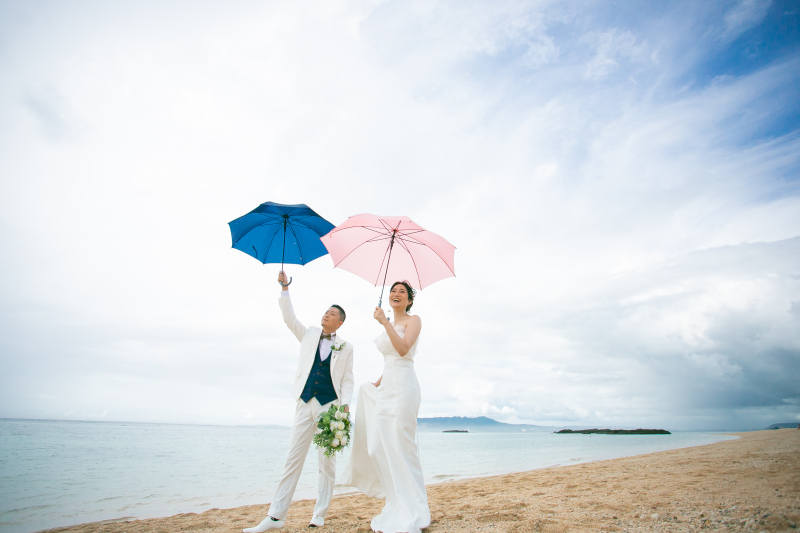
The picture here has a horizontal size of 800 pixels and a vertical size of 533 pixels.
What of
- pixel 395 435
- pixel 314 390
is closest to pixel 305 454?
pixel 314 390

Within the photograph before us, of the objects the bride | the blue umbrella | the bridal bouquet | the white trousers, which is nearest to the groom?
the white trousers

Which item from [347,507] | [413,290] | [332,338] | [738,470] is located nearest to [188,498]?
[347,507]

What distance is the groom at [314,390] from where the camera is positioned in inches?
177

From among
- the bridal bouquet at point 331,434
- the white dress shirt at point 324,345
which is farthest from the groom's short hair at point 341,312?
the bridal bouquet at point 331,434

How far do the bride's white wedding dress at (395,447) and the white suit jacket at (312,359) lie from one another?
0.40m

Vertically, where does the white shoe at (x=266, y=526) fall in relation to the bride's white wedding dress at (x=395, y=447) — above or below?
below

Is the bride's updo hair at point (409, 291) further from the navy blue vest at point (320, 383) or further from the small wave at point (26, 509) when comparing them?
the small wave at point (26, 509)

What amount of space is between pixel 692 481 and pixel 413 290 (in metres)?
5.97

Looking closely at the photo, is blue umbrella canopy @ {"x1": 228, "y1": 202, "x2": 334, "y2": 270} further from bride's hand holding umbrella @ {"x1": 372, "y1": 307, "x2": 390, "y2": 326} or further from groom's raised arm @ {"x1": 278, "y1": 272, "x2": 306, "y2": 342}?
bride's hand holding umbrella @ {"x1": 372, "y1": 307, "x2": 390, "y2": 326}

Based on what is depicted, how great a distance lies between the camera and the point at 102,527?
5672 millimetres

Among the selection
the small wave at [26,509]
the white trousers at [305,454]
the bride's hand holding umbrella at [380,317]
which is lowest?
the small wave at [26,509]

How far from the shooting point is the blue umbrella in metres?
5.27

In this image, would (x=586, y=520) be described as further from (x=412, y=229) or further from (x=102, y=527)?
(x=102, y=527)

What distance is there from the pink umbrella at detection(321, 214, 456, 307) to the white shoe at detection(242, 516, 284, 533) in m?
2.97
